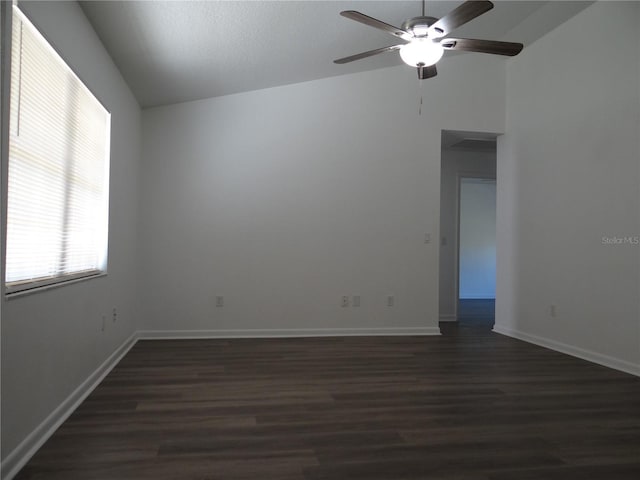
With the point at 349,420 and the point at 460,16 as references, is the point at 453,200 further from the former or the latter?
the point at 349,420

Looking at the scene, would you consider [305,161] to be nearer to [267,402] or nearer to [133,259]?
[133,259]

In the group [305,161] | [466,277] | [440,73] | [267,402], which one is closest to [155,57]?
[305,161]

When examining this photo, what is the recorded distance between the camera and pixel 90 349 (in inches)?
126

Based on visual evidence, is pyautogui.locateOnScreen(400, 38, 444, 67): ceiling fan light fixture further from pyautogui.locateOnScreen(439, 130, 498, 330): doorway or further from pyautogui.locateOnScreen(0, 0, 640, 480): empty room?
pyautogui.locateOnScreen(439, 130, 498, 330): doorway

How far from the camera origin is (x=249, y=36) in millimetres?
3691

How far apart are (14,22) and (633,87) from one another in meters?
4.31

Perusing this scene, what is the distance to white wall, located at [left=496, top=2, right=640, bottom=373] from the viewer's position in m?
3.95

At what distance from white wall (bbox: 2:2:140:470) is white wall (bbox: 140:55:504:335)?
47 centimetres

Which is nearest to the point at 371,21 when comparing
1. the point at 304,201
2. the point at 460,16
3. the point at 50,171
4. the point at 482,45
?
the point at 460,16

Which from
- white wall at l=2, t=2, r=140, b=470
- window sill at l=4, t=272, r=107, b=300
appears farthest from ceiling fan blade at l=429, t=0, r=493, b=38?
window sill at l=4, t=272, r=107, b=300

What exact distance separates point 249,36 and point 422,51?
5.06 ft

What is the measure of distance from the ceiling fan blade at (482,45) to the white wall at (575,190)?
5.84ft

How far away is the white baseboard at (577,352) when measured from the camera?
3873 mm

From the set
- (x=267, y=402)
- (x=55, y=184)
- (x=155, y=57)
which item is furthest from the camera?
(x=155, y=57)
